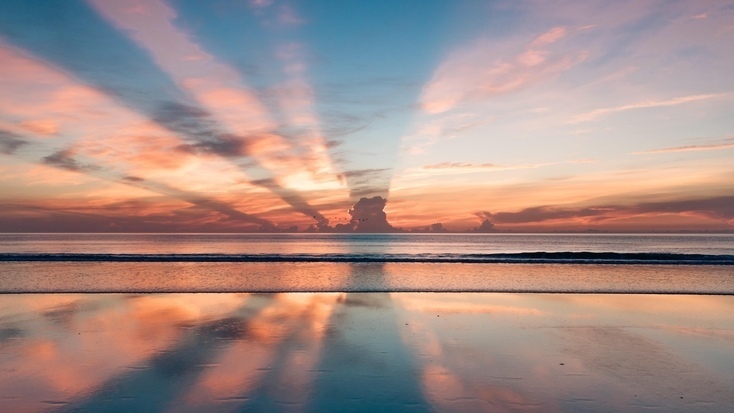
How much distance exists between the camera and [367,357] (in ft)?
30.5

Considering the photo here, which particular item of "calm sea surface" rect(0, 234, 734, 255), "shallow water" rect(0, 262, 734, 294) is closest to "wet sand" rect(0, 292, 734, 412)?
"shallow water" rect(0, 262, 734, 294)

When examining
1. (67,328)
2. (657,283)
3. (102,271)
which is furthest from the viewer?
(102,271)

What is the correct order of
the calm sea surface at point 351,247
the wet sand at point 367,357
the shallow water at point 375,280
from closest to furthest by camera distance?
the wet sand at point 367,357 < the shallow water at point 375,280 < the calm sea surface at point 351,247

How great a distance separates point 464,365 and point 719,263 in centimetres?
3917

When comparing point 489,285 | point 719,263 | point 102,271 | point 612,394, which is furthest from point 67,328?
point 719,263

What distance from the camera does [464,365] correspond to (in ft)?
28.5

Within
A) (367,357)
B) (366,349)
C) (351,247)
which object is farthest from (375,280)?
(351,247)

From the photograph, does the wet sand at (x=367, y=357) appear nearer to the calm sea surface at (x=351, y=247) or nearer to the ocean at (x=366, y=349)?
the ocean at (x=366, y=349)

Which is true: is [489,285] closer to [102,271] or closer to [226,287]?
[226,287]

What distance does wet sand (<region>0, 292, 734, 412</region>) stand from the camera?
6.89 metres

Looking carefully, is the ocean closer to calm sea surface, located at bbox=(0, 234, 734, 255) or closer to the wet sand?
the wet sand

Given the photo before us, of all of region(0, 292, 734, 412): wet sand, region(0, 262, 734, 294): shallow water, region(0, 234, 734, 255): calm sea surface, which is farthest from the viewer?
region(0, 234, 734, 255): calm sea surface

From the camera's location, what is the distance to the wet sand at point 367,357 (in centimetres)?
689

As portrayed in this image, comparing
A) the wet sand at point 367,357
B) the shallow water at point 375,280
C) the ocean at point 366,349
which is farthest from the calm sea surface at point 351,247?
the wet sand at point 367,357
